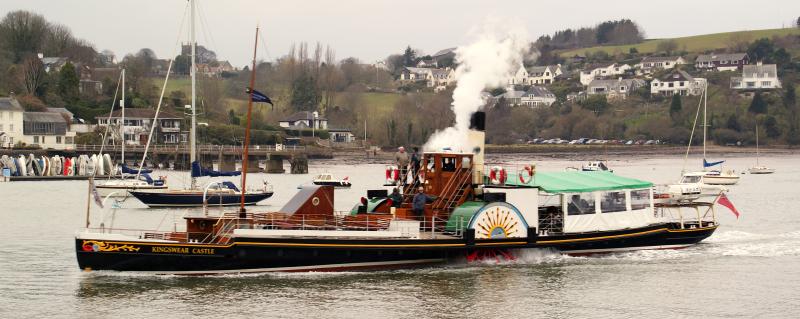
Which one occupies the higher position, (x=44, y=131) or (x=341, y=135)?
(x=341, y=135)

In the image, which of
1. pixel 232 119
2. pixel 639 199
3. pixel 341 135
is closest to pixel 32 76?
pixel 232 119

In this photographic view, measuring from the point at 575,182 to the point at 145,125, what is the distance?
119m

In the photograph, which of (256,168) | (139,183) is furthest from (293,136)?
(139,183)

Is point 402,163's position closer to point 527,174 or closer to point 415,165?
point 415,165

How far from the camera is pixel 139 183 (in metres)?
81.6

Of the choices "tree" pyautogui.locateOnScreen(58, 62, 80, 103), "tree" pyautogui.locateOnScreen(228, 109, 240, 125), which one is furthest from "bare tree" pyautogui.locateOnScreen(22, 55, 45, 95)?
"tree" pyautogui.locateOnScreen(228, 109, 240, 125)

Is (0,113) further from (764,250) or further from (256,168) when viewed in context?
(764,250)

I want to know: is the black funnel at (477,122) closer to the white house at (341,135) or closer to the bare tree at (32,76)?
the bare tree at (32,76)

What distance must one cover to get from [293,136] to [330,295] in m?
151

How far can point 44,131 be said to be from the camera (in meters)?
136

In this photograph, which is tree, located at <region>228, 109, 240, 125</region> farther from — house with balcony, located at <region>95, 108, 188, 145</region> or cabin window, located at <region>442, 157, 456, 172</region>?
cabin window, located at <region>442, 157, 456, 172</region>

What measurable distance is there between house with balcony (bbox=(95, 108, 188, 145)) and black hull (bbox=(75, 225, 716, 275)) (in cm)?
11184

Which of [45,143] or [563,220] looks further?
[45,143]

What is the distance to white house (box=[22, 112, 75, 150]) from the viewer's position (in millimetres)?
135625
